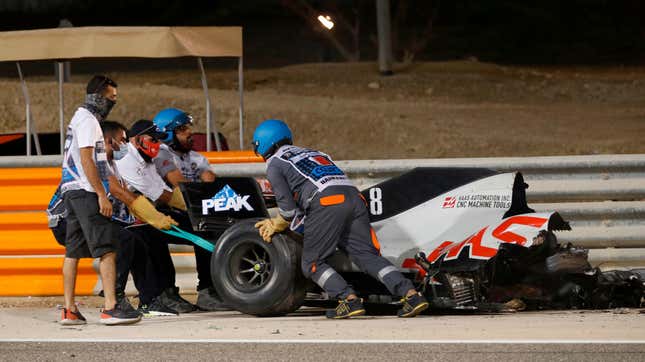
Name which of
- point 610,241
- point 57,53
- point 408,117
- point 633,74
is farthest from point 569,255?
point 633,74

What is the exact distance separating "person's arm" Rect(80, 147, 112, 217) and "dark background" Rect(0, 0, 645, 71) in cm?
2380

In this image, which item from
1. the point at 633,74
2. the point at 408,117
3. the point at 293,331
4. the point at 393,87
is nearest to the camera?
the point at 293,331

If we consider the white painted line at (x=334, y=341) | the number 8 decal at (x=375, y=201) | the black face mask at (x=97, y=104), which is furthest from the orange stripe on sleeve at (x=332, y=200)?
the black face mask at (x=97, y=104)

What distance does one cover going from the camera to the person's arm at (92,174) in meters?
8.56

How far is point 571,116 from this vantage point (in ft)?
80.1

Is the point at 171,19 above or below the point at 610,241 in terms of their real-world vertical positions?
above

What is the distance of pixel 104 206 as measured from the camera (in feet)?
28.3

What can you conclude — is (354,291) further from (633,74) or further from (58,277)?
(633,74)

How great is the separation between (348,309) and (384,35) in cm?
1993

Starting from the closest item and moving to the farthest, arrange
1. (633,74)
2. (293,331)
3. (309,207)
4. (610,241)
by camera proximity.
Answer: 1. (293,331)
2. (309,207)
3. (610,241)
4. (633,74)

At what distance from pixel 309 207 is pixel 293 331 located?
1.03 m

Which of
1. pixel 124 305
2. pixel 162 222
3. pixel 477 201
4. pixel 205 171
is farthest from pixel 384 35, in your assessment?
pixel 124 305

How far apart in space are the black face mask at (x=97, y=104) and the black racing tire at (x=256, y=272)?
1.16 meters

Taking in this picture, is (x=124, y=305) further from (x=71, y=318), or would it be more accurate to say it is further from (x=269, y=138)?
(x=269, y=138)
